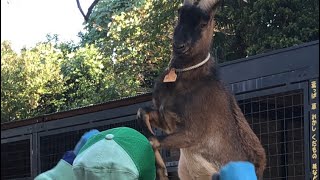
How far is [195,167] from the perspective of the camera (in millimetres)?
2828

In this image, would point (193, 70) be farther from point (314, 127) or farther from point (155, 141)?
point (314, 127)

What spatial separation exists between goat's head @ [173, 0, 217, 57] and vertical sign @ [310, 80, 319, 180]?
133cm

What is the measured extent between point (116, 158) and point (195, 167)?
91cm

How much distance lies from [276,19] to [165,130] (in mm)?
9372

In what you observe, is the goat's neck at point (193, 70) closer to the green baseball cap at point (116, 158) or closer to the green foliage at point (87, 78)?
the green baseball cap at point (116, 158)

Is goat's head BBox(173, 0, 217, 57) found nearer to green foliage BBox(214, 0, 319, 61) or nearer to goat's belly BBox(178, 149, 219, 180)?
goat's belly BBox(178, 149, 219, 180)

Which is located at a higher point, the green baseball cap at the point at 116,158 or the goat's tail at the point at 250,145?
the goat's tail at the point at 250,145

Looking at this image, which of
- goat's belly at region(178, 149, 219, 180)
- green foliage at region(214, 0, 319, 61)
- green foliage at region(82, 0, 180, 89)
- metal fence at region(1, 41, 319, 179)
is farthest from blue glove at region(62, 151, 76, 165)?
green foliage at region(82, 0, 180, 89)

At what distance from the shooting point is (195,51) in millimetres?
2811

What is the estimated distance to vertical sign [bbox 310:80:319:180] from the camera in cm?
396

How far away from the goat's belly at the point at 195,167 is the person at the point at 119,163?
650mm

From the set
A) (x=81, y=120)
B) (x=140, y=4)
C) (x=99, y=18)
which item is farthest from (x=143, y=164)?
(x=99, y=18)

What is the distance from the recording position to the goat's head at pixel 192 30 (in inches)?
107

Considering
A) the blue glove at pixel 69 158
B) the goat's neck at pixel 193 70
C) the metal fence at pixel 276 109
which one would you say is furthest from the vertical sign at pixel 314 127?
the blue glove at pixel 69 158
